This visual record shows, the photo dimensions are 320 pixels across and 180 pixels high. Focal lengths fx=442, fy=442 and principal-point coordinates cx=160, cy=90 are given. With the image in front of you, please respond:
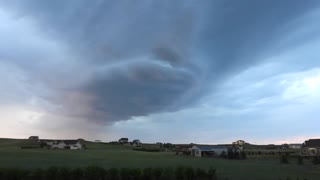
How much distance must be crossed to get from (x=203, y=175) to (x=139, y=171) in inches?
248

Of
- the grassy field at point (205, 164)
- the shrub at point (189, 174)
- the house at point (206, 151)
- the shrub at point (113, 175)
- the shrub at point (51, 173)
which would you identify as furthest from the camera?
the house at point (206, 151)

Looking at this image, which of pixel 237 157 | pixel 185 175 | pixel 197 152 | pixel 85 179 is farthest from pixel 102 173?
pixel 197 152

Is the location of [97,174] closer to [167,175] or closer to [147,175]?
[147,175]

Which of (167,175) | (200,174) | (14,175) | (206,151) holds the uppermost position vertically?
(206,151)

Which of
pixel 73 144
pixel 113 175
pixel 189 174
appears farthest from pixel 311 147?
pixel 113 175

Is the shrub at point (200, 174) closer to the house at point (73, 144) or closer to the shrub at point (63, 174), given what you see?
the shrub at point (63, 174)

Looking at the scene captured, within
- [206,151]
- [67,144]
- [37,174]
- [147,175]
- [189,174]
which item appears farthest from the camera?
[67,144]

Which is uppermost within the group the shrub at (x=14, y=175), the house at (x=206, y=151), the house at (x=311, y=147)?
the house at (x=311, y=147)

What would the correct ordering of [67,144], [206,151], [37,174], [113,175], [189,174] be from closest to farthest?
[37,174], [113,175], [189,174], [206,151], [67,144]

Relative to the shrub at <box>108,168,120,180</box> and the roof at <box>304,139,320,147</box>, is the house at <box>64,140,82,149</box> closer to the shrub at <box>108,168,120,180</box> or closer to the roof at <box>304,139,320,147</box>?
the roof at <box>304,139,320,147</box>

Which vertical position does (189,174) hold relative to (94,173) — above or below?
above

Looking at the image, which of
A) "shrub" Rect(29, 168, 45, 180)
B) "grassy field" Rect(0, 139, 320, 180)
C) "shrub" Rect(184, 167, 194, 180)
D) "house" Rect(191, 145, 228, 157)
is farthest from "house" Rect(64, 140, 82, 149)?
"shrub" Rect(184, 167, 194, 180)

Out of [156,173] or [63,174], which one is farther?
[156,173]

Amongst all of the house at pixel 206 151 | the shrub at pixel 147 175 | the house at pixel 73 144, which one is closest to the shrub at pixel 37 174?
the shrub at pixel 147 175
